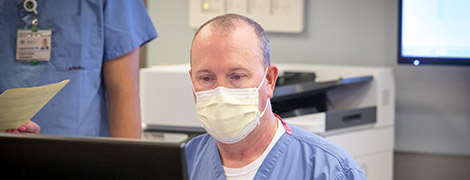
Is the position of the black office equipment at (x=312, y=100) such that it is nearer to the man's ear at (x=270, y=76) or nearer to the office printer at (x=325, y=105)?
the office printer at (x=325, y=105)

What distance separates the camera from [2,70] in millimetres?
1562

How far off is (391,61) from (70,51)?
68.6 inches

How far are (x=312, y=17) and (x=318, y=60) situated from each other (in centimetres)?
22

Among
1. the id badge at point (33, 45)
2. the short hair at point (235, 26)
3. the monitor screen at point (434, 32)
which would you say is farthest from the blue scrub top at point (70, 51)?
the monitor screen at point (434, 32)

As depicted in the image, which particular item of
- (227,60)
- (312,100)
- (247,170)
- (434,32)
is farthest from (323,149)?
(434,32)

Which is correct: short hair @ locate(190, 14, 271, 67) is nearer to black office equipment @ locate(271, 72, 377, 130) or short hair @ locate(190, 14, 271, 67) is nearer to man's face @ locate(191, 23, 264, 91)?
man's face @ locate(191, 23, 264, 91)

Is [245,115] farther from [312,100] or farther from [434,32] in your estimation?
[434,32]

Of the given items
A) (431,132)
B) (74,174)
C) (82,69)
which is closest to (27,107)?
(74,174)

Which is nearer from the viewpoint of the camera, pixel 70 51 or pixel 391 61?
pixel 70 51

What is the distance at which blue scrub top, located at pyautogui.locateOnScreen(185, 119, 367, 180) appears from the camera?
1.20m

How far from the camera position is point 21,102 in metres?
0.96

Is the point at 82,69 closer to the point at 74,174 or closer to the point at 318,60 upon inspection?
the point at 74,174

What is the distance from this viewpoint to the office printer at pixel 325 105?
2.24 metres

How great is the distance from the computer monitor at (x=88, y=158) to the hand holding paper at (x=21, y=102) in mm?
182
